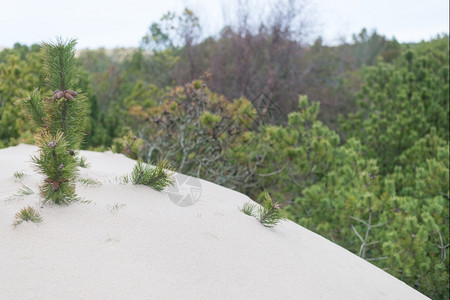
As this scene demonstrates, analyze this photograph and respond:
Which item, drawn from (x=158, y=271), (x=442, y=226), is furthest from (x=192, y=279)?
(x=442, y=226)

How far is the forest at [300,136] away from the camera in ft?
14.3

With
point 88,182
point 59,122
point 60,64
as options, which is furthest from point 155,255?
point 60,64

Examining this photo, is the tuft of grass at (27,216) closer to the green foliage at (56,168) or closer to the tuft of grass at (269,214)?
the green foliage at (56,168)

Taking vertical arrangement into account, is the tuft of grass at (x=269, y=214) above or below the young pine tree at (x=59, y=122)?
below

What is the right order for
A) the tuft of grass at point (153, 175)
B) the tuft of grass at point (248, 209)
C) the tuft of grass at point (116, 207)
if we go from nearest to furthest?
1. the tuft of grass at point (116, 207)
2. the tuft of grass at point (153, 175)
3. the tuft of grass at point (248, 209)

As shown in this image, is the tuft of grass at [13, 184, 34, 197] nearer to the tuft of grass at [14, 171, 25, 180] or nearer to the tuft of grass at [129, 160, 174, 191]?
the tuft of grass at [14, 171, 25, 180]

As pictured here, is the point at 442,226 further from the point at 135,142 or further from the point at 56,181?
the point at 56,181

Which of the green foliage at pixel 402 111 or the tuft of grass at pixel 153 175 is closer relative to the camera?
the tuft of grass at pixel 153 175

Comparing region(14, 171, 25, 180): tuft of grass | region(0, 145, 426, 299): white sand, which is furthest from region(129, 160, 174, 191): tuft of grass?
region(14, 171, 25, 180): tuft of grass

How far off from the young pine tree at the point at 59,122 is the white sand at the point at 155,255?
0.10m

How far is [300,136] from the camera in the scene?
6.04 metres

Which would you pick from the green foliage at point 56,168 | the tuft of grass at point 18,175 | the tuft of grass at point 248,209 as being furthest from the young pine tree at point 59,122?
the tuft of grass at point 248,209

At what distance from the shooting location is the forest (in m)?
4.35

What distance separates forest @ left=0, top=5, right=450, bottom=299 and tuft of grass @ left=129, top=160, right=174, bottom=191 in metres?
0.49
